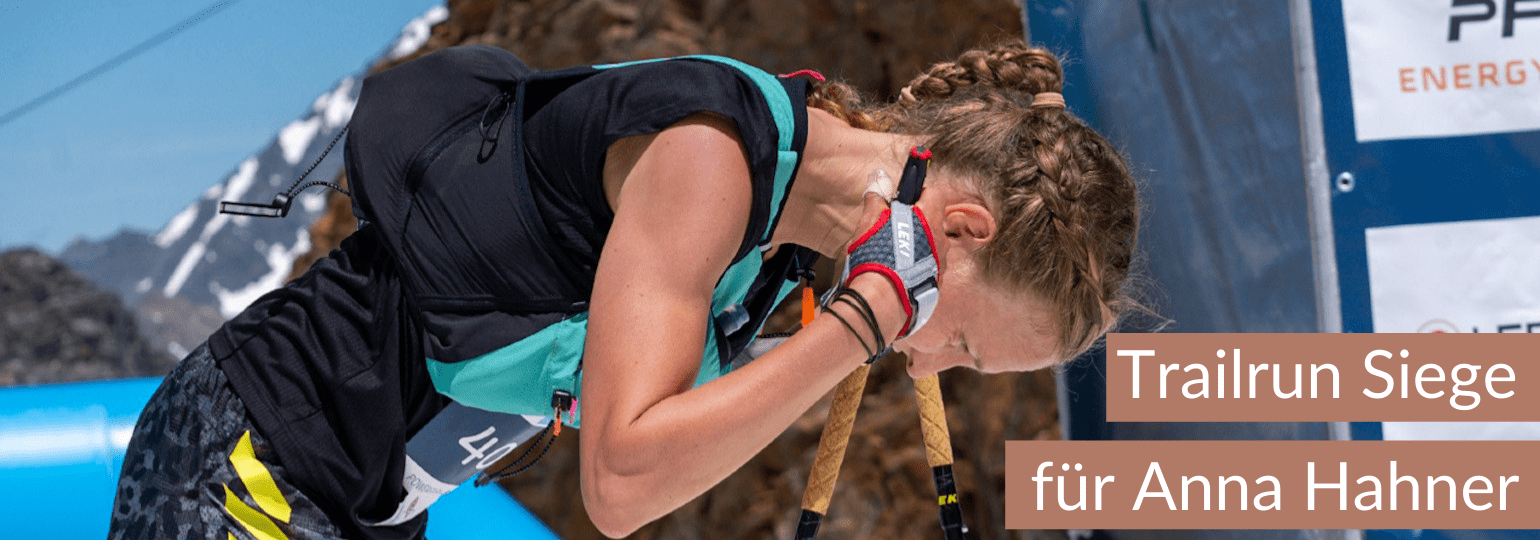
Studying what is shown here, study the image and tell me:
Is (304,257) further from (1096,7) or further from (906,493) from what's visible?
(1096,7)

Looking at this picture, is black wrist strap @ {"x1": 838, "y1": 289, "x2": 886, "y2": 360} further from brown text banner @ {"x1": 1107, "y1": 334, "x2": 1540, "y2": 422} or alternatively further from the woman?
brown text banner @ {"x1": 1107, "y1": 334, "x2": 1540, "y2": 422}

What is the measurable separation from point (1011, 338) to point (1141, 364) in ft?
2.65

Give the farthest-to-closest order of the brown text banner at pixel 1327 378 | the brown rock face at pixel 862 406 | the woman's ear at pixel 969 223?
the brown rock face at pixel 862 406 → the brown text banner at pixel 1327 378 → the woman's ear at pixel 969 223

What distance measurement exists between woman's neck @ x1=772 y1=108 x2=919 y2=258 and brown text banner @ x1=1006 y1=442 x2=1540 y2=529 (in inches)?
34.3

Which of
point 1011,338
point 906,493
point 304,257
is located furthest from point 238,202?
point 304,257

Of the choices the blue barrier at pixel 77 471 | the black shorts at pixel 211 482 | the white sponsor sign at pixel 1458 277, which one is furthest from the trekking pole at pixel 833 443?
the white sponsor sign at pixel 1458 277

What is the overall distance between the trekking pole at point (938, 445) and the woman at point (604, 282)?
173mm

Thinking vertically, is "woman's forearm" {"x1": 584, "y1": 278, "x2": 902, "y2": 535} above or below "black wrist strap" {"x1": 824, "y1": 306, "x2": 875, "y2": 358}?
below

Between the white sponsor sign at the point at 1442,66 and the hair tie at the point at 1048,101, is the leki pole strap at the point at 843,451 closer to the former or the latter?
the hair tie at the point at 1048,101

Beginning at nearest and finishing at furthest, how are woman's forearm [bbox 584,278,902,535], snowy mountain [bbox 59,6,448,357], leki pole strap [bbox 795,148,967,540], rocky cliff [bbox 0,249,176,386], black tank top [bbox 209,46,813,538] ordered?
1. woman's forearm [bbox 584,278,902,535]
2. black tank top [bbox 209,46,813,538]
3. leki pole strap [bbox 795,148,967,540]
4. snowy mountain [bbox 59,6,448,357]
5. rocky cliff [bbox 0,249,176,386]

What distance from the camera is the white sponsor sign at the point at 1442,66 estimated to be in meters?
1.90

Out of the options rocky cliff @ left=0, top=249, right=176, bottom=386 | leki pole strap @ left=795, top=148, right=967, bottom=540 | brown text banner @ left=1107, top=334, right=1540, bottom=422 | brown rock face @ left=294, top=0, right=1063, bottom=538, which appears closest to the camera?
leki pole strap @ left=795, top=148, right=967, bottom=540

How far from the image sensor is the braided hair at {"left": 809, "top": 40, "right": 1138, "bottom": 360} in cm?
110

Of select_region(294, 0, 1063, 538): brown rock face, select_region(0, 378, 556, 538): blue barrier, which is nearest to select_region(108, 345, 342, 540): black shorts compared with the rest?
select_region(0, 378, 556, 538): blue barrier
